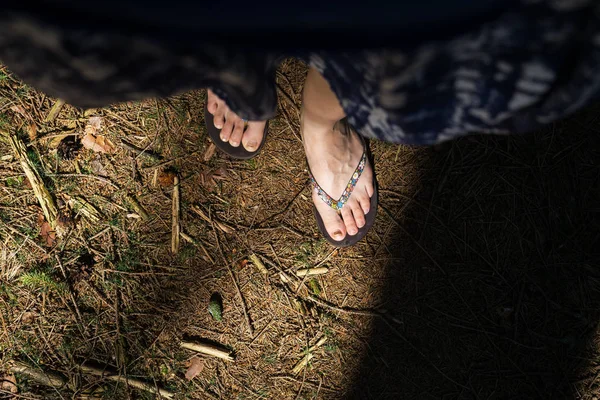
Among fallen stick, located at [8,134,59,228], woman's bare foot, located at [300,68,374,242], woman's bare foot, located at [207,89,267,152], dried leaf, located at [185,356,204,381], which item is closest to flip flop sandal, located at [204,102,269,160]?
woman's bare foot, located at [207,89,267,152]

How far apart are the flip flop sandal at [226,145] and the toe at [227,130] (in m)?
0.02

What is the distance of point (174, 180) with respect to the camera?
1867mm

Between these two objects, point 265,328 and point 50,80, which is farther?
point 265,328

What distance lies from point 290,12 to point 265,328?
4.49 feet

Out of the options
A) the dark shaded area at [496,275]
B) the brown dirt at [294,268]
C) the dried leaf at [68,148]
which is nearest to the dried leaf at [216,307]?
the brown dirt at [294,268]

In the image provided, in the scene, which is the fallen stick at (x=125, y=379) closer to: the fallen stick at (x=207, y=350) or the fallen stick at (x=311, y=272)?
the fallen stick at (x=207, y=350)

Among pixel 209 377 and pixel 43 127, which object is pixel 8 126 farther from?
pixel 209 377

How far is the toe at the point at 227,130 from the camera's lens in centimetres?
181

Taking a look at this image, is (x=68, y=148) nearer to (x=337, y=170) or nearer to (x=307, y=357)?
(x=337, y=170)

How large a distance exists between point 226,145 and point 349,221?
587mm

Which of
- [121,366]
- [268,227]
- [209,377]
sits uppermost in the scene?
[268,227]

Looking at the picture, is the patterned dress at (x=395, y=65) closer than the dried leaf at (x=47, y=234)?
Yes

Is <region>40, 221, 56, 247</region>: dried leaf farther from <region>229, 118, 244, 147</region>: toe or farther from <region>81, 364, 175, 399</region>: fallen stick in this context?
<region>229, 118, 244, 147</region>: toe

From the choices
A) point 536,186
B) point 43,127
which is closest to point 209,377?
point 43,127
